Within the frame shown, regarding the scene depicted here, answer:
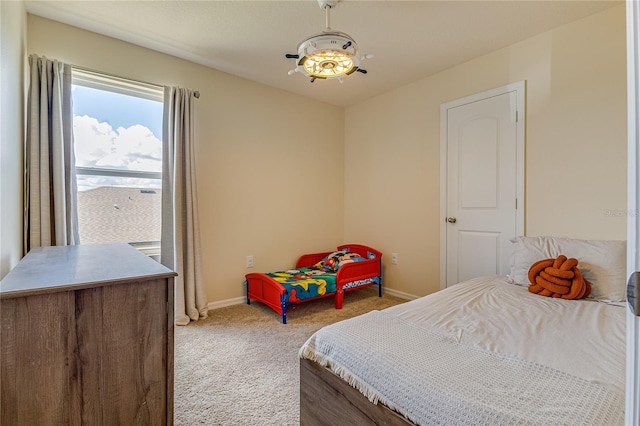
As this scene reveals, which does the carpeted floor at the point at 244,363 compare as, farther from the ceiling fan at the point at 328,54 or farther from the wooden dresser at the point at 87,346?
the ceiling fan at the point at 328,54

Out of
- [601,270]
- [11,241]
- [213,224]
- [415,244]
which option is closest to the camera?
[11,241]

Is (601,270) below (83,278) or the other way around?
below

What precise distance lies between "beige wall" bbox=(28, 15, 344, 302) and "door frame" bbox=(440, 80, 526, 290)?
1.48 meters

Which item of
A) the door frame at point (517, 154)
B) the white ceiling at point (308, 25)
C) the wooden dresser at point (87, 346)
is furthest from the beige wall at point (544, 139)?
the wooden dresser at point (87, 346)

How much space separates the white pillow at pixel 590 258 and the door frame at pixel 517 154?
40 centimetres

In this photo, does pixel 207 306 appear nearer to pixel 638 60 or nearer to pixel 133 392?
pixel 133 392

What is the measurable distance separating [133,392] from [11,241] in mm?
1241

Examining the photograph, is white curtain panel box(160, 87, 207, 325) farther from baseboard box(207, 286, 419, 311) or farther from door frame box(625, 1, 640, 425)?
door frame box(625, 1, 640, 425)

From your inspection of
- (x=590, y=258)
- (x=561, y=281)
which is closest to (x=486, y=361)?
(x=561, y=281)

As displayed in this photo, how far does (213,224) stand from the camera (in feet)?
9.98

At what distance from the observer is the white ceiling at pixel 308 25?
206cm

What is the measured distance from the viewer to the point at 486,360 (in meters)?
1.04

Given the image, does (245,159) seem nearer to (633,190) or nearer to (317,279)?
(317,279)

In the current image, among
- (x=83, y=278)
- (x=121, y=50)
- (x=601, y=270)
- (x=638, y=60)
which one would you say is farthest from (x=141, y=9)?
(x=601, y=270)
